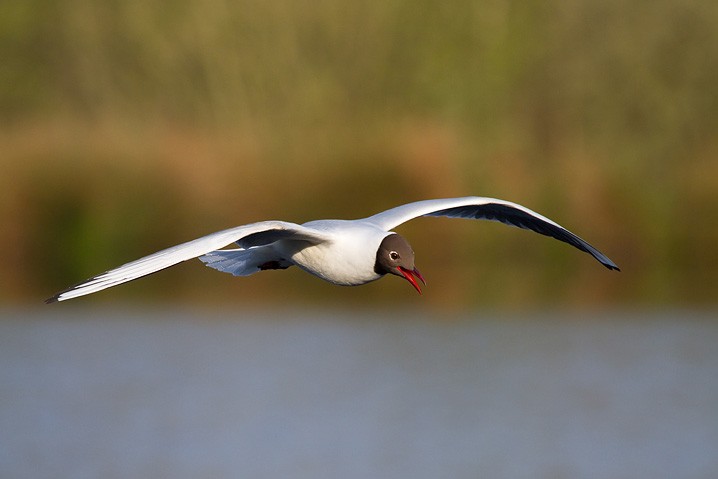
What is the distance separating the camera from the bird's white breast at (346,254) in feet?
27.2

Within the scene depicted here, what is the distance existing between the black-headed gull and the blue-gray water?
3737 mm

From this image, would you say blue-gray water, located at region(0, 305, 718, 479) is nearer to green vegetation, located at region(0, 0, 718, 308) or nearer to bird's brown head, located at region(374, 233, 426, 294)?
green vegetation, located at region(0, 0, 718, 308)

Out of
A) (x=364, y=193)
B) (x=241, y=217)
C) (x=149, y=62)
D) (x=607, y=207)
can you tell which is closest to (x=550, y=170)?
(x=607, y=207)

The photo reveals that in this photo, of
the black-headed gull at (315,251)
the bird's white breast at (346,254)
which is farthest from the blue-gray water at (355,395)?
the bird's white breast at (346,254)

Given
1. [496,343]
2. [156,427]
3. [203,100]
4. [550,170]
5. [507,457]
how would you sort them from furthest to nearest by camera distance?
[203,100] < [550,170] < [496,343] < [156,427] < [507,457]

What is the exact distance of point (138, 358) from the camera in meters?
16.3

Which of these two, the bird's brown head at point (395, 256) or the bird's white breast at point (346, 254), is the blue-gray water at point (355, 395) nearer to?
the bird's white breast at point (346, 254)

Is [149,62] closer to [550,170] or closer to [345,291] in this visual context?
[345,291]

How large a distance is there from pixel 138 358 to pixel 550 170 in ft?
18.4

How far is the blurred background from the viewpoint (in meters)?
13.8

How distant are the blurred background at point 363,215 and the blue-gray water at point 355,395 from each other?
42mm

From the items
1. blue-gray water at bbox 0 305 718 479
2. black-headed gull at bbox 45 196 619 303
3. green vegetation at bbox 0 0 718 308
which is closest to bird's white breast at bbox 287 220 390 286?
black-headed gull at bbox 45 196 619 303

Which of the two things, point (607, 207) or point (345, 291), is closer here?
point (607, 207)

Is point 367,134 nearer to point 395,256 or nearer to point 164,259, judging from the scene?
point 395,256
